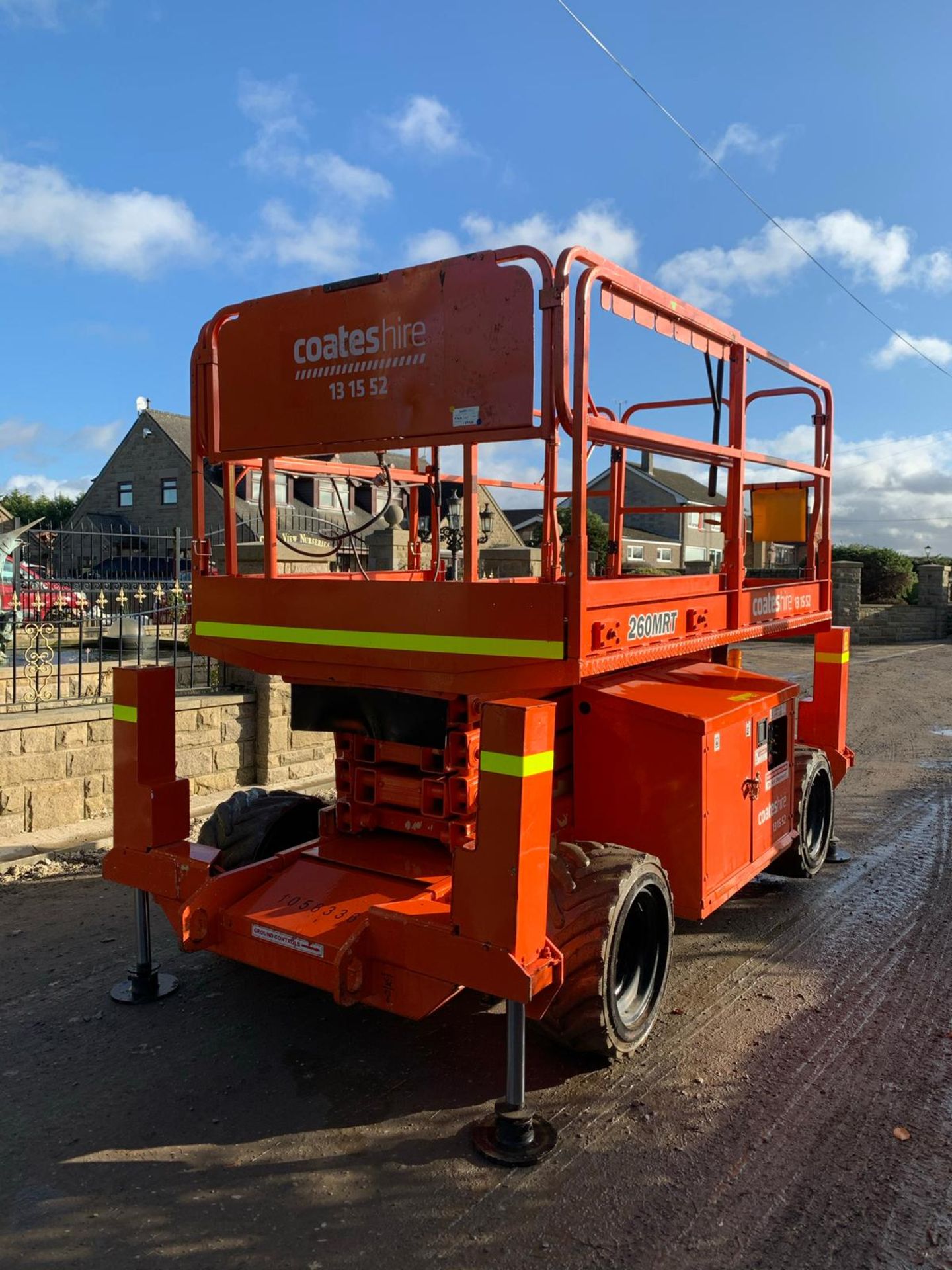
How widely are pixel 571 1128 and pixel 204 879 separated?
1715 mm

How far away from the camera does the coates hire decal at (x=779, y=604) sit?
198 inches

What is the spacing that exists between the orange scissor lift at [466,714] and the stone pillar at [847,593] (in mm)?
20219

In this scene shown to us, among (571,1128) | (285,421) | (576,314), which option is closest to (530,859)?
(571,1128)

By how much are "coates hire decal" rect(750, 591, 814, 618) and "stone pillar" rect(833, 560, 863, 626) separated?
18767mm

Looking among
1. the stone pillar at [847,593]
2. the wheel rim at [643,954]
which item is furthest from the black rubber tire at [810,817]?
the stone pillar at [847,593]

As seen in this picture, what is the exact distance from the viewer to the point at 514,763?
2812 mm

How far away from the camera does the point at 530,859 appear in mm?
2883

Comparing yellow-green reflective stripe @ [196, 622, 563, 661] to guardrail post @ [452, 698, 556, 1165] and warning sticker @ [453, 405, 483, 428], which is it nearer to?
guardrail post @ [452, 698, 556, 1165]

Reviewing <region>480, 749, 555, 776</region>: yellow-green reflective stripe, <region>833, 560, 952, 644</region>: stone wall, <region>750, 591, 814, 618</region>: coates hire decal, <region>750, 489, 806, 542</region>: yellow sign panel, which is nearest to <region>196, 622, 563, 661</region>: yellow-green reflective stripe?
<region>480, 749, 555, 776</region>: yellow-green reflective stripe

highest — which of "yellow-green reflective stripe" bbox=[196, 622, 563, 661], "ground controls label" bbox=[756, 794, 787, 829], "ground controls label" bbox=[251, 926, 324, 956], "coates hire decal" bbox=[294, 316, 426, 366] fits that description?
"coates hire decal" bbox=[294, 316, 426, 366]

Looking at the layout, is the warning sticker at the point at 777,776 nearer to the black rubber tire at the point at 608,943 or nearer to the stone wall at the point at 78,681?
the black rubber tire at the point at 608,943

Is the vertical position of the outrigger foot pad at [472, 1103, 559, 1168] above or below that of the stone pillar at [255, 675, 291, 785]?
below

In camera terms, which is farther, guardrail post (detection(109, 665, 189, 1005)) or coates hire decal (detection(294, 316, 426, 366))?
guardrail post (detection(109, 665, 189, 1005))

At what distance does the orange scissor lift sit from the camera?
10.0 feet
